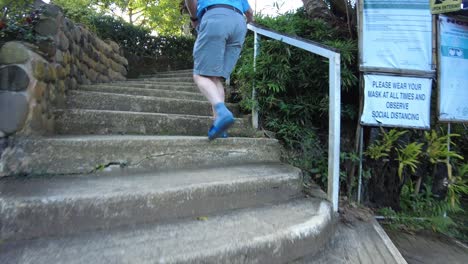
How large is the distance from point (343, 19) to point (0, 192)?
12.7ft

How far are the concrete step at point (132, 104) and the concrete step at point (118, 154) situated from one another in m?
0.71

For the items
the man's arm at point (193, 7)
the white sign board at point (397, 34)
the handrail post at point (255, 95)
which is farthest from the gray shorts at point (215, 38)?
the white sign board at point (397, 34)

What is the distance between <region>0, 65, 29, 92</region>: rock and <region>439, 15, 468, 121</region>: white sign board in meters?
3.30

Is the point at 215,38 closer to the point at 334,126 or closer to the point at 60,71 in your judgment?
→ the point at 334,126

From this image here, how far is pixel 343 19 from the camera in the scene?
13.0 feet

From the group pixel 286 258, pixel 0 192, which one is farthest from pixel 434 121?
pixel 0 192

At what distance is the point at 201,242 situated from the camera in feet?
4.70

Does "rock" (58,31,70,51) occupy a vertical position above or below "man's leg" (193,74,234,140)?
above

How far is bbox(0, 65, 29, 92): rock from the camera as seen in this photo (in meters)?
1.80

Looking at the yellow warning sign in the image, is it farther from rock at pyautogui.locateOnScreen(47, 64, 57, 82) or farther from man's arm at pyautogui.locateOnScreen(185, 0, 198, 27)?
rock at pyautogui.locateOnScreen(47, 64, 57, 82)

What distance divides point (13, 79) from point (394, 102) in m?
2.87

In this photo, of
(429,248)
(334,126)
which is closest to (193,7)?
(334,126)

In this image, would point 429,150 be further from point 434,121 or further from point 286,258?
point 286,258

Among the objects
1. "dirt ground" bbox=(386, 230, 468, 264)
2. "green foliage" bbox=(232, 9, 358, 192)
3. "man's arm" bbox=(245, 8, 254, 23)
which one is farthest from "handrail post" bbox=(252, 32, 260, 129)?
"dirt ground" bbox=(386, 230, 468, 264)
